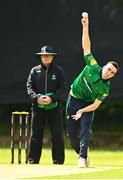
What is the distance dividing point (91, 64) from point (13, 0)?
6.41m

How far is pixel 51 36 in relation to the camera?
15.2m

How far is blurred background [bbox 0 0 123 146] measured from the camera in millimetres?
15162

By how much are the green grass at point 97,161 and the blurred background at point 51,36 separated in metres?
1.06

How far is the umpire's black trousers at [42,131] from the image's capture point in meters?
10.5

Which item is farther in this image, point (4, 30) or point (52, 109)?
point (4, 30)

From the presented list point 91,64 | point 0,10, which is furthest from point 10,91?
point 91,64

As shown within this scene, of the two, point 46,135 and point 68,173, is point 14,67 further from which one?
point 68,173

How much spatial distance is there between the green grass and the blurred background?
1059 millimetres

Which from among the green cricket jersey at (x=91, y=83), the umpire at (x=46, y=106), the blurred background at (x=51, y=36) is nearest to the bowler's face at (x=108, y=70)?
the green cricket jersey at (x=91, y=83)

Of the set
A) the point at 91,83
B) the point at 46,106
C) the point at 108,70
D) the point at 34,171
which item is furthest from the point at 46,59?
the point at 34,171

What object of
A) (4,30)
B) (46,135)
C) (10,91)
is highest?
(4,30)

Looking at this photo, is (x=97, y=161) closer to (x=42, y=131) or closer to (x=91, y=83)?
(x=42, y=131)

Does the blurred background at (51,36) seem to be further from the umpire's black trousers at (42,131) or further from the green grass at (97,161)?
the umpire's black trousers at (42,131)

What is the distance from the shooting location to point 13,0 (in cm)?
1554
